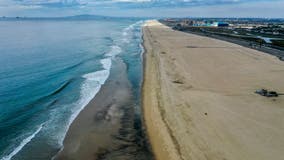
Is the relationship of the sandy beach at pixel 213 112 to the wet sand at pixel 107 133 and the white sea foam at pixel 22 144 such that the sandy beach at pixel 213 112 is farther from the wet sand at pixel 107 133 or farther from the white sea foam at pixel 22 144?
the white sea foam at pixel 22 144

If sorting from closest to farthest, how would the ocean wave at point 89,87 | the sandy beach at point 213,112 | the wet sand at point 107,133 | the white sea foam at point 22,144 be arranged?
the sandy beach at point 213,112
the white sea foam at point 22,144
the wet sand at point 107,133
the ocean wave at point 89,87

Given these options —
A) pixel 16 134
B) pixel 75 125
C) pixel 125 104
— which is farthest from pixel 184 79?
pixel 16 134

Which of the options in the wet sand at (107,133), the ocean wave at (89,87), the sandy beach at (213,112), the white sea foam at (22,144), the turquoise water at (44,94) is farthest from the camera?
the ocean wave at (89,87)

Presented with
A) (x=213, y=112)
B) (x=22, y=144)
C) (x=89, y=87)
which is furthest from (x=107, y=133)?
(x=89, y=87)

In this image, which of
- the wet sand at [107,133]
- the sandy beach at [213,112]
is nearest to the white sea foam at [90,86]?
the wet sand at [107,133]

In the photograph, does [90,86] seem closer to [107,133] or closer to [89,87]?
[89,87]
